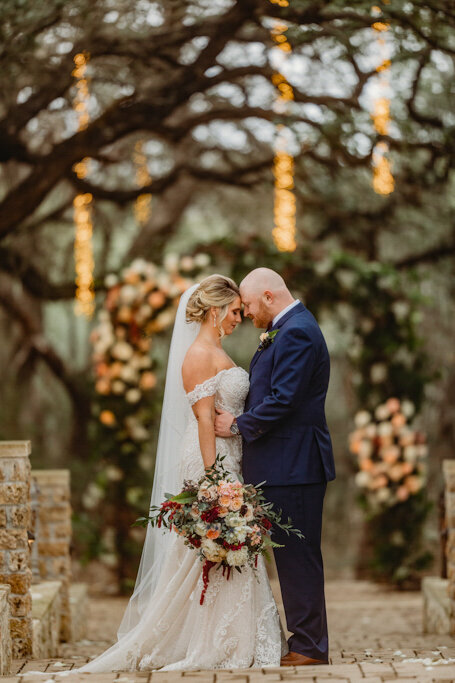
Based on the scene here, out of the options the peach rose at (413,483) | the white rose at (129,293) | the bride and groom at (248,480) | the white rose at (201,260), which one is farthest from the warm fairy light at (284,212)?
the bride and groom at (248,480)

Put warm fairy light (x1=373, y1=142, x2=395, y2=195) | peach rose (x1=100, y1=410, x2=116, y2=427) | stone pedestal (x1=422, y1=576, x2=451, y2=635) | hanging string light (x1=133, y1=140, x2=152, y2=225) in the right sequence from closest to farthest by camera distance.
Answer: stone pedestal (x1=422, y1=576, x2=451, y2=635) → peach rose (x1=100, y1=410, x2=116, y2=427) → warm fairy light (x1=373, y1=142, x2=395, y2=195) → hanging string light (x1=133, y1=140, x2=152, y2=225)

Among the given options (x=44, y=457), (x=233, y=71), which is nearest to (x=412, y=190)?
(x=233, y=71)

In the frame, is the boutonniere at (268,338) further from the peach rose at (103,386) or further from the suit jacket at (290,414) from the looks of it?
the peach rose at (103,386)

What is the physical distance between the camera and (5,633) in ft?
13.5

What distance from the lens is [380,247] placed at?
9.30 metres

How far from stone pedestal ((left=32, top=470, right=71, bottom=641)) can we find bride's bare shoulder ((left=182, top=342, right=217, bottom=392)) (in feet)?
6.93

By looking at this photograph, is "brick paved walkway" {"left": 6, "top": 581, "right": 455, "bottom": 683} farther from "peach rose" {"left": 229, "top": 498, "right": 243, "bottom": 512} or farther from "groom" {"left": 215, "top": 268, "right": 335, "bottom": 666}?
"peach rose" {"left": 229, "top": 498, "right": 243, "bottom": 512}

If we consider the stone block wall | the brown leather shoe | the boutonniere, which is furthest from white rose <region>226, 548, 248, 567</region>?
the stone block wall

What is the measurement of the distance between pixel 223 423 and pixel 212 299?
0.62m

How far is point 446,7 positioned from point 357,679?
583 centimetres

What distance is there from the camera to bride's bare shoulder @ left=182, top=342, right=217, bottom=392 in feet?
13.9

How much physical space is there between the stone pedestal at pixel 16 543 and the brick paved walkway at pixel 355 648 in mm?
169

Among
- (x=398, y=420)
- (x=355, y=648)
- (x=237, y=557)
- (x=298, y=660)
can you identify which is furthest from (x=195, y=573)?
(x=398, y=420)

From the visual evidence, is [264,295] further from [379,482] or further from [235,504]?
[379,482]
